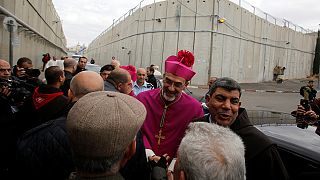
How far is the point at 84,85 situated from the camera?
265 centimetres

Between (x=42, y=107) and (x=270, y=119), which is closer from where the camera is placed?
(x=42, y=107)

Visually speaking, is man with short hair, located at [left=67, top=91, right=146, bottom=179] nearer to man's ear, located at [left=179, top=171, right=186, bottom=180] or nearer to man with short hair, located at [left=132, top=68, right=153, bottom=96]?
man's ear, located at [left=179, top=171, right=186, bottom=180]

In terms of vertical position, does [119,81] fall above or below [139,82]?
above

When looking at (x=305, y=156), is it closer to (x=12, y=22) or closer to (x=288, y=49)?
(x=12, y=22)

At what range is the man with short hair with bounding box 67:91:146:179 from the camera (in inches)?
56.6

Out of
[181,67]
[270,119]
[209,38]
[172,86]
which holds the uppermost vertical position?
[209,38]

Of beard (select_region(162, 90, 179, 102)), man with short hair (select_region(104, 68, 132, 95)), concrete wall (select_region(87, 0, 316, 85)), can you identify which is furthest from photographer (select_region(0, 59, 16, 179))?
concrete wall (select_region(87, 0, 316, 85))

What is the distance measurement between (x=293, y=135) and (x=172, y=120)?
4.23ft

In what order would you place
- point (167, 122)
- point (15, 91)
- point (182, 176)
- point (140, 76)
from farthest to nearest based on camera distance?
point (140, 76)
point (15, 91)
point (167, 122)
point (182, 176)

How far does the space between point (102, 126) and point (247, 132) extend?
4.90 feet

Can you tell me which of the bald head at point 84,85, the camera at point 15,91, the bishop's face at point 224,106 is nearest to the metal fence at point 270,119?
the bishop's face at point 224,106

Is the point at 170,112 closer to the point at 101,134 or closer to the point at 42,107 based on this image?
the point at 42,107

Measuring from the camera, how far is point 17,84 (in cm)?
411

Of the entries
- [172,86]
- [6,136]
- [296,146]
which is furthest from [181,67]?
[6,136]
